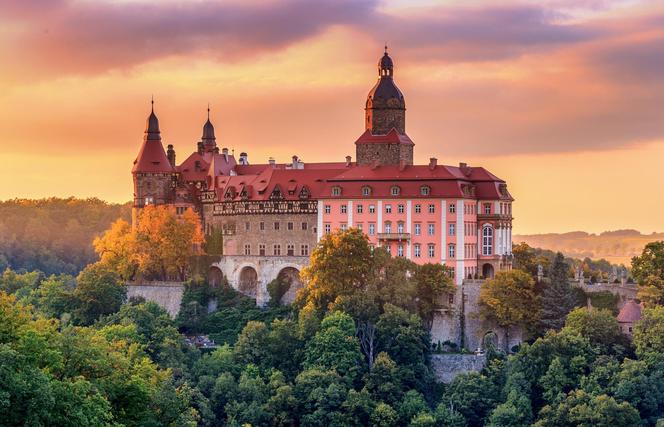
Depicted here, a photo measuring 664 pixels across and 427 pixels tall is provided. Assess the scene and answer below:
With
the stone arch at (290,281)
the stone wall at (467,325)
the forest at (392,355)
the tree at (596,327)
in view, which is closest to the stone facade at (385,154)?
the stone arch at (290,281)

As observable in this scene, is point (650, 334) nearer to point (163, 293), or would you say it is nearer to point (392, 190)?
point (392, 190)

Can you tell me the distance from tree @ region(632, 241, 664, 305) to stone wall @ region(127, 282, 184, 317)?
28183 mm

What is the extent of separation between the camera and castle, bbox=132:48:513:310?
88812 mm

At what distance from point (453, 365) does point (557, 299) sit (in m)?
6.70

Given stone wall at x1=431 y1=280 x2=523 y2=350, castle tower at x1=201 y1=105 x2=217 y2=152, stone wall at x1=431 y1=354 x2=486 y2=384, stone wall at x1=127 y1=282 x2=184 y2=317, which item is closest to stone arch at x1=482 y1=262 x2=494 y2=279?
stone wall at x1=431 y1=280 x2=523 y2=350

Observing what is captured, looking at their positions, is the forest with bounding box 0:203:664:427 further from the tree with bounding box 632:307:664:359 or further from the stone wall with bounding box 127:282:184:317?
the stone wall with bounding box 127:282:184:317

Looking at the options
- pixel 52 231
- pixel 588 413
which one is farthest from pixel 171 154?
pixel 52 231

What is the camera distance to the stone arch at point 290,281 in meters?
91.7

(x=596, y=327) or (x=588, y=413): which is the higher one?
(x=596, y=327)

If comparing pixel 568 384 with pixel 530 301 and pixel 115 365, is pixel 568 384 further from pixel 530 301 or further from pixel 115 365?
pixel 115 365

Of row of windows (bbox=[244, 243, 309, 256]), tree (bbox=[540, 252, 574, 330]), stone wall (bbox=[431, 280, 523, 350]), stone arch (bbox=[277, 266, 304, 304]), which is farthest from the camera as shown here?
row of windows (bbox=[244, 243, 309, 256])

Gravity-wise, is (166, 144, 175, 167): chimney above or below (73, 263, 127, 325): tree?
above

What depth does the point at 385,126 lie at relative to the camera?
9388 centimetres

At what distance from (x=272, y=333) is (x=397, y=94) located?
1877 centimetres
